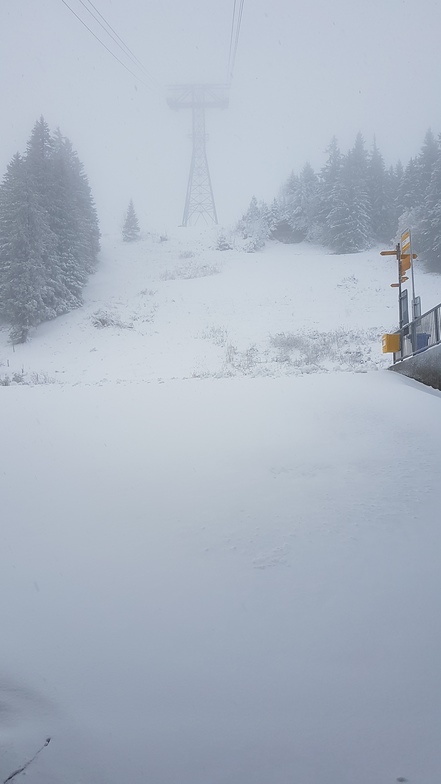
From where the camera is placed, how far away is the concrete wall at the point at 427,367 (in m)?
7.50

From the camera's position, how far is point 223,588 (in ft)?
8.23

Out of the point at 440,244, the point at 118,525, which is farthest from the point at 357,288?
the point at 118,525

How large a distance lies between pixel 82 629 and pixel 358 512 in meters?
2.19

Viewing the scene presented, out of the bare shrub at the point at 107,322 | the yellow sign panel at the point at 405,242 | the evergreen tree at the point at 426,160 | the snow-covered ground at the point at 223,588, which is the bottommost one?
the snow-covered ground at the point at 223,588

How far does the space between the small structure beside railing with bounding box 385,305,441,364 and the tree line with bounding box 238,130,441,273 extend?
29.7 metres

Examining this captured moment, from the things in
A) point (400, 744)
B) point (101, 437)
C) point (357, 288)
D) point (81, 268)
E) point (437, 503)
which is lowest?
point (400, 744)

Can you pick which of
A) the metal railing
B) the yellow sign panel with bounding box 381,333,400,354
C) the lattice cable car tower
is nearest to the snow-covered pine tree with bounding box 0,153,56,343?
the yellow sign panel with bounding box 381,333,400,354

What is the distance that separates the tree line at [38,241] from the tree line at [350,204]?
17499mm

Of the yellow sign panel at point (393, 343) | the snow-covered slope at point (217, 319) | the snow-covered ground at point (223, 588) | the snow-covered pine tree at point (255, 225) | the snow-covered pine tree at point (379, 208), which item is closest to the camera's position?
the snow-covered ground at point (223, 588)

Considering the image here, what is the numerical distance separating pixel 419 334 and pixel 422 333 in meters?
0.08

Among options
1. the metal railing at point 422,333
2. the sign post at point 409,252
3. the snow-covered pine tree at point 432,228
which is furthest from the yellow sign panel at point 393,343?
the snow-covered pine tree at point 432,228

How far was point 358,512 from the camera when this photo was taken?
3.25m

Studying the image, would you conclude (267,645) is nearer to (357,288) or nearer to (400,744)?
A: (400,744)

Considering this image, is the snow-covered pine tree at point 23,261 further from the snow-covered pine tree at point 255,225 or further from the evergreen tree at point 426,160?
the evergreen tree at point 426,160
